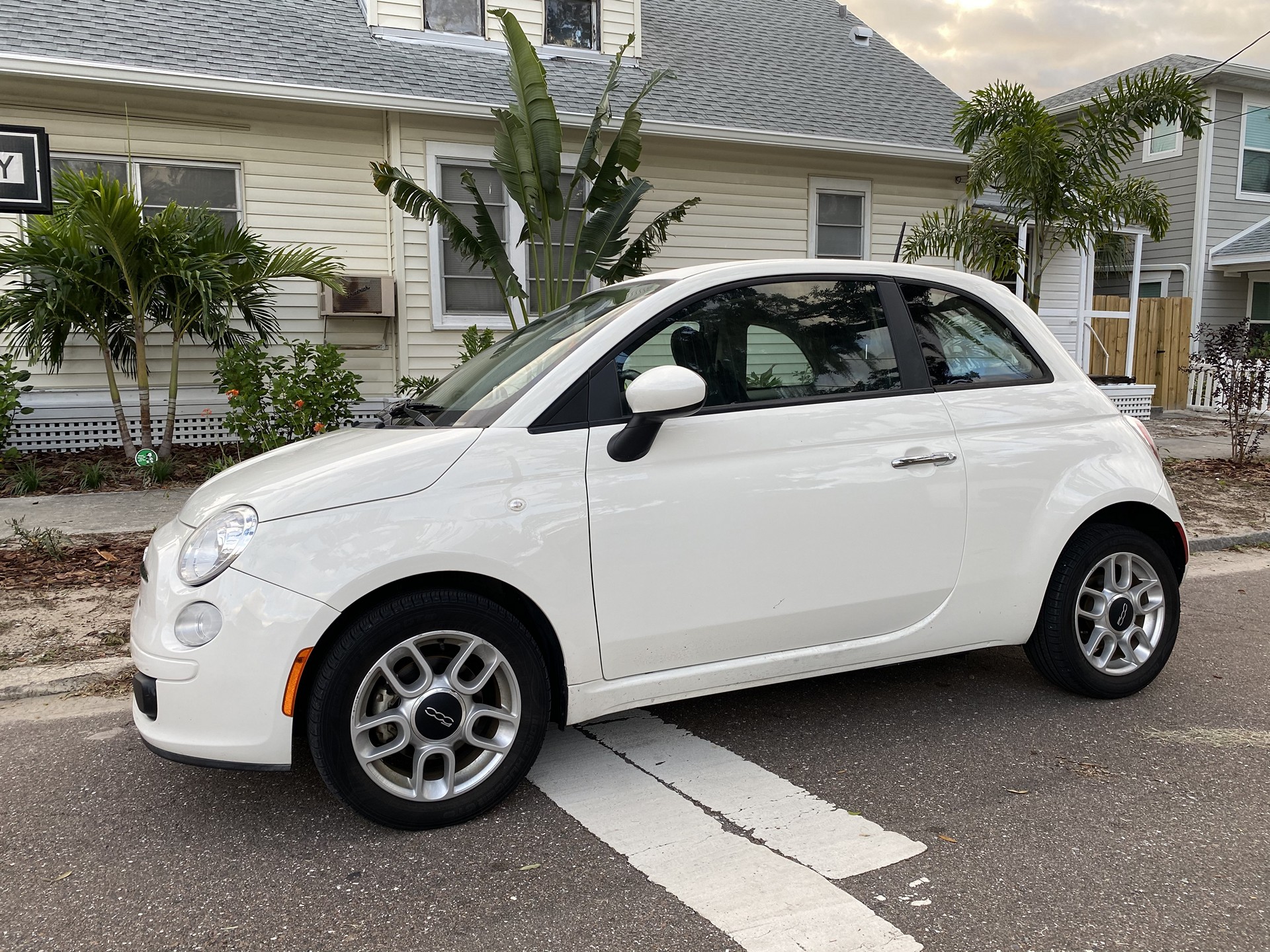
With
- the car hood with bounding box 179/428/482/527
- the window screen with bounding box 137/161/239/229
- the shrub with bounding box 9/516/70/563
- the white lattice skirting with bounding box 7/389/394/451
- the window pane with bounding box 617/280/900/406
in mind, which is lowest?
the shrub with bounding box 9/516/70/563

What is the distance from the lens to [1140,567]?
4262 mm

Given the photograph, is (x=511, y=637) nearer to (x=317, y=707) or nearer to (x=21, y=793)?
(x=317, y=707)

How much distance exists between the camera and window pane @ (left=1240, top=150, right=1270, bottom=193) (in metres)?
19.2

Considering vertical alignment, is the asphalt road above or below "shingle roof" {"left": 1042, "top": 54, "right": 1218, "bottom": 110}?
below

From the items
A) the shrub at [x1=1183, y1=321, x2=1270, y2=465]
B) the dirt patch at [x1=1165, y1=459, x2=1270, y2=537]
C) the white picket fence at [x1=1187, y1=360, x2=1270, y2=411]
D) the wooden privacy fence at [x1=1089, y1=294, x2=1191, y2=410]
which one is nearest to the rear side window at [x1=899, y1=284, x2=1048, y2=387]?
the dirt patch at [x1=1165, y1=459, x2=1270, y2=537]

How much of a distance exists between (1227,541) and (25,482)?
9.73 m

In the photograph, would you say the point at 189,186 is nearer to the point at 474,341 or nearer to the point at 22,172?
the point at 474,341

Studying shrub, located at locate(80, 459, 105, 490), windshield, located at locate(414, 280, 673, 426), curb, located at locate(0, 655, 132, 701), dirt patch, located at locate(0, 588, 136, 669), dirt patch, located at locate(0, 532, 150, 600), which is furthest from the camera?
shrub, located at locate(80, 459, 105, 490)

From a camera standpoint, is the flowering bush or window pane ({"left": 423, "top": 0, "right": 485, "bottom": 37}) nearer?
the flowering bush

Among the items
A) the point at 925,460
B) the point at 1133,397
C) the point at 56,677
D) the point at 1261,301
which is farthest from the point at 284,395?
the point at 1261,301

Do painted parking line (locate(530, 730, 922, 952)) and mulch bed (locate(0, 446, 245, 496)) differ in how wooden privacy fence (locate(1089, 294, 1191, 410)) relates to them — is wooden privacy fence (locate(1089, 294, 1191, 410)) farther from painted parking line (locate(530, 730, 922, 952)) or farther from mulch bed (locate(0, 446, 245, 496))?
painted parking line (locate(530, 730, 922, 952))

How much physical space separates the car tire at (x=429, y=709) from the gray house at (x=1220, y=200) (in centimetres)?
1900

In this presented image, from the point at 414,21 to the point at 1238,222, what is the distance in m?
16.1

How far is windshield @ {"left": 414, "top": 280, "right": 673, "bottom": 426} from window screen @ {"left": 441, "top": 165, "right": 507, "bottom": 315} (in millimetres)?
7381
